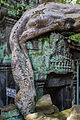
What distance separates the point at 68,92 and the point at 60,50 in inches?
47.9

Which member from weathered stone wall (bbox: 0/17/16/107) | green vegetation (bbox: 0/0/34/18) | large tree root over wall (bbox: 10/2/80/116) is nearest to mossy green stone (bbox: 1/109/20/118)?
large tree root over wall (bbox: 10/2/80/116)

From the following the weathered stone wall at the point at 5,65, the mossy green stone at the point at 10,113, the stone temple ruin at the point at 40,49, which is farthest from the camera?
the weathered stone wall at the point at 5,65

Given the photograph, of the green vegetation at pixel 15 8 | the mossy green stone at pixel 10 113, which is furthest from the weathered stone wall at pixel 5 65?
the mossy green stone at pixel 10 113

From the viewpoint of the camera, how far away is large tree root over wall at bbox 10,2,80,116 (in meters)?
2.19

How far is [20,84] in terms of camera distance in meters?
2.23

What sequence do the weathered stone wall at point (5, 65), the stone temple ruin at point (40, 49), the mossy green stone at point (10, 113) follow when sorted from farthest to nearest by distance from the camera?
the weathered stone wall at point (5, 65)
the stone temple ruin at point (40, 49)
the mossy green stone at point (10, 113)

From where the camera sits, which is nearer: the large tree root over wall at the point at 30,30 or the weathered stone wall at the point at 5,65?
the large tree root over wall at the point at 30,30

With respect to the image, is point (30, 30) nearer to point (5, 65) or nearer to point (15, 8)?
point (5, 65)

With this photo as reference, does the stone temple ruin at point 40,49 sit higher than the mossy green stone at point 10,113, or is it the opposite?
the stone temple ruin at point 40,49

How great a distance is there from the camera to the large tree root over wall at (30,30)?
86.0 inches

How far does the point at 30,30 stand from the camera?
2.37m

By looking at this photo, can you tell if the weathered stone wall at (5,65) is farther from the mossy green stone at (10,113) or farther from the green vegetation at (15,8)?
the mossy green stone at (10,113)

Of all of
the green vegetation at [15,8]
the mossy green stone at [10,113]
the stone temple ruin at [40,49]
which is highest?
the green vegetation at [15,8]

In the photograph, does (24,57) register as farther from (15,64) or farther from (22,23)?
(22,23)
